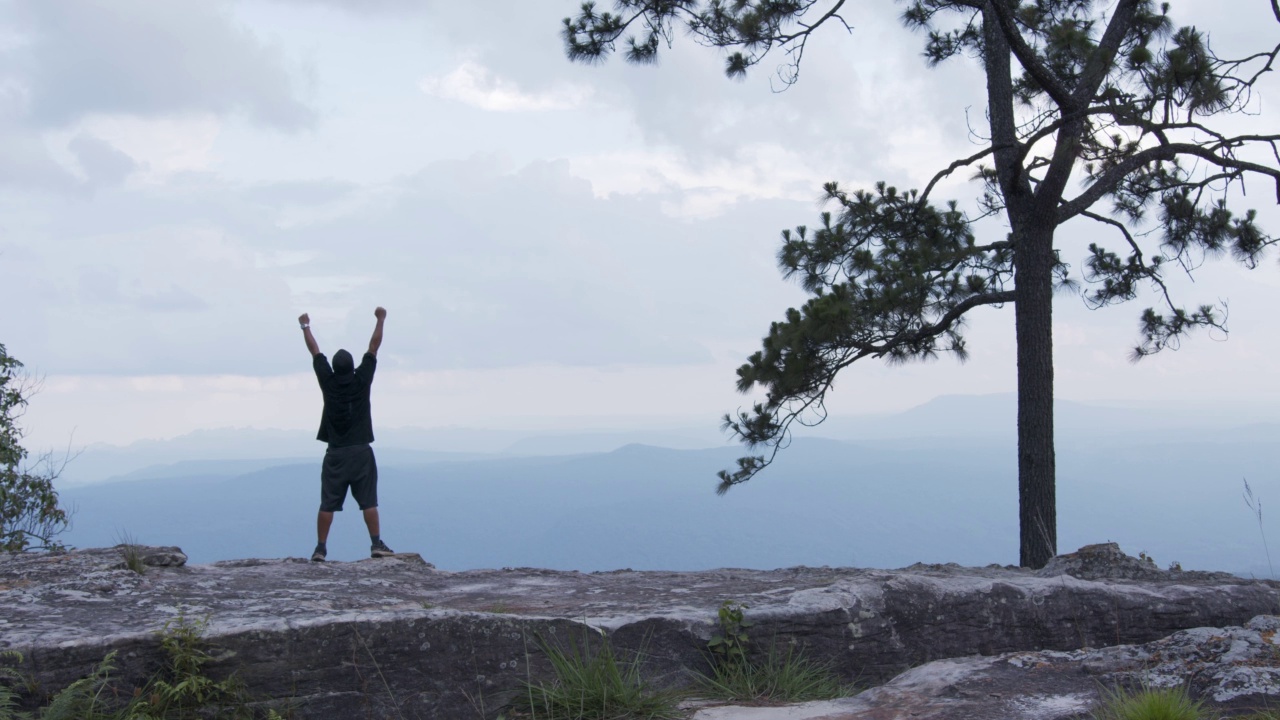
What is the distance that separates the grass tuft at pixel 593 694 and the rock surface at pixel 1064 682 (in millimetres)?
211

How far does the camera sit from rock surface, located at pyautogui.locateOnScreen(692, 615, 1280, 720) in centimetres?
314

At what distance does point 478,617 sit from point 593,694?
1.85ft

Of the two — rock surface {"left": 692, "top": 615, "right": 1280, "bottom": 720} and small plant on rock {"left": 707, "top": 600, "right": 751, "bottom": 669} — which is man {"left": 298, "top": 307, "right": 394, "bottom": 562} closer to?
small plant on rock {"left": 707, "top": 600, "right": 751, "bottom": 669}

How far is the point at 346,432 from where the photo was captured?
21.8 feet

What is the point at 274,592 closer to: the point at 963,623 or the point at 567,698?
the point at 567,698

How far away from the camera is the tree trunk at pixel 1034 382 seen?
27.4 feet

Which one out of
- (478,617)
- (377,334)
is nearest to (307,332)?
(377,334)

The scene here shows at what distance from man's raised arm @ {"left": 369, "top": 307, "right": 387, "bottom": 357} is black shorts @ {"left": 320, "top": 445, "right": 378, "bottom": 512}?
2.29 ft

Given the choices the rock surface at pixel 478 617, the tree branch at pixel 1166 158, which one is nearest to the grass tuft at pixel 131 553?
the rock surface at pixel 478 617

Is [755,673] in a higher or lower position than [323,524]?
lower

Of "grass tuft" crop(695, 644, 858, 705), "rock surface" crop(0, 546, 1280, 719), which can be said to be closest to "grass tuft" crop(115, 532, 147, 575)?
"rock surface" crop(0, 546, 1280, 719)

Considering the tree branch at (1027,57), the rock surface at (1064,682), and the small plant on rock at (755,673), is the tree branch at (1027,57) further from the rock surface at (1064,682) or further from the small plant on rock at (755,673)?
the small plant on rock at (755,673)

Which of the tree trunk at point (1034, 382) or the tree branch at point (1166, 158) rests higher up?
the tree branch at point (1166, 158)

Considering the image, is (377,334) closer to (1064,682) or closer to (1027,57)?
(1064,682)
